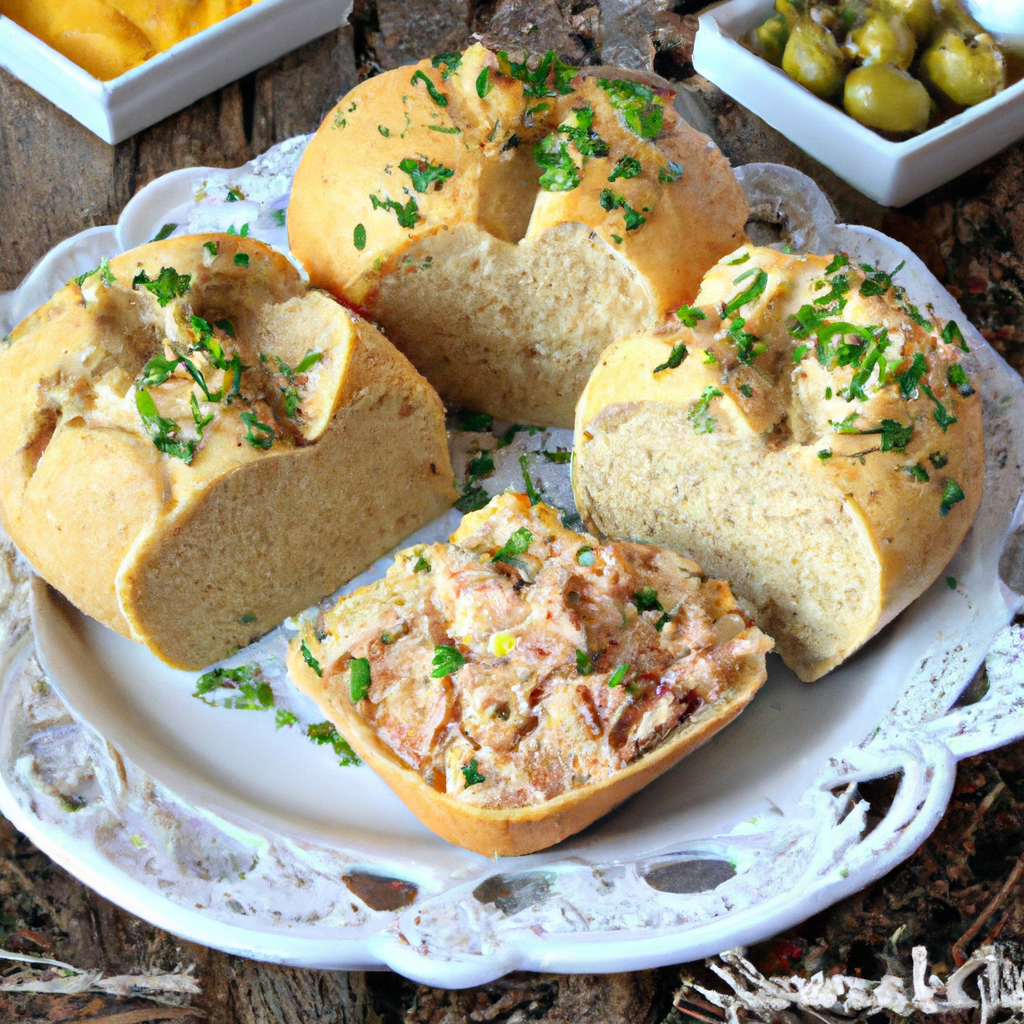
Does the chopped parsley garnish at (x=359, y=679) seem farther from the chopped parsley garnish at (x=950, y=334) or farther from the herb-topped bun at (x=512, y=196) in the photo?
the chopped parsley garnish at (x=950, y=334)

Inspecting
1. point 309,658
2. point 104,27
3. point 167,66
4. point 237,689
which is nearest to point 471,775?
point 309,658

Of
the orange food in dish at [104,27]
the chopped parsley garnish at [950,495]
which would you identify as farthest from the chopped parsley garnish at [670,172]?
the orange food in dish at [104,27]

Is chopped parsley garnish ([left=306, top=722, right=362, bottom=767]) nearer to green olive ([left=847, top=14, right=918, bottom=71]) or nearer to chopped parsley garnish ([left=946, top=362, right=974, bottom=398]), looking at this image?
chopped parsley garnish ([left=946, top=362, right=974, bottom=398])

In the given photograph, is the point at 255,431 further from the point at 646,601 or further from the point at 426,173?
the point at 646,601

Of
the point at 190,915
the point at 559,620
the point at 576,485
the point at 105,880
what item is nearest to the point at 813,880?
the point at 559,620

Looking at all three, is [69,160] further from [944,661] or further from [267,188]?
[944,661]

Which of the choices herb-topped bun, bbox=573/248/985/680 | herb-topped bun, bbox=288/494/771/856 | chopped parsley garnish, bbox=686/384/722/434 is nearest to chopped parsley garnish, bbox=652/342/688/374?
herb-topped bun, bbox=573/248/985/680
